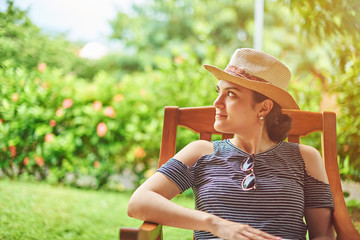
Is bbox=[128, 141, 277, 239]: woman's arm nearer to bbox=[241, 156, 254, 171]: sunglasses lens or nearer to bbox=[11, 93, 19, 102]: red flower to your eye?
bbox=[241, 156, 254, 171]: sunglasses lens

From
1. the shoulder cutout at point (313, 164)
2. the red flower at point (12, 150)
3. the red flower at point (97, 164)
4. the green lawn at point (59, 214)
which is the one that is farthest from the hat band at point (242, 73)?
the red flower at point (97, 164)

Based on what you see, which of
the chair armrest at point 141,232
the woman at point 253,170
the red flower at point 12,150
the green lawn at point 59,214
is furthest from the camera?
the red flower at point 12,150

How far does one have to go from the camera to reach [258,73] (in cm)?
119

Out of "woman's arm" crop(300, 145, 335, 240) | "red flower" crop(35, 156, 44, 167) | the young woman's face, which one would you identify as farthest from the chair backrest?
"red flower" crop(35, 156, 44, 167)

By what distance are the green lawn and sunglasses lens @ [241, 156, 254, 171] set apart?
0.99 meters

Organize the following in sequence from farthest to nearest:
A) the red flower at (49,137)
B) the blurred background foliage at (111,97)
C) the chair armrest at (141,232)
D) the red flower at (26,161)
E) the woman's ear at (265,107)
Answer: the red flower at (49,137), the red flower at (26,161), the blurred background foliage at (111,97), the woman's ear at (265,107), the chair armrest at (141,232)

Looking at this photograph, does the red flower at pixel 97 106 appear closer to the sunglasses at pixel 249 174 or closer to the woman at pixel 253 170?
the woman at pixel 253 170

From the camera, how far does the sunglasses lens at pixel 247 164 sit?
3.90ft

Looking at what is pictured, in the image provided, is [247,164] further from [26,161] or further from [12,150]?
[26,161]

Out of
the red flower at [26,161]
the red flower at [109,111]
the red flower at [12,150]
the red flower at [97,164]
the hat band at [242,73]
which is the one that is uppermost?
the hat band at [242,73]

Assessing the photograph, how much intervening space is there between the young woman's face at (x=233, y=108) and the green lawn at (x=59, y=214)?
1045 mm

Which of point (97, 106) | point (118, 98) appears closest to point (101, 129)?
point (97, 106)

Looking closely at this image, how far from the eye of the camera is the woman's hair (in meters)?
1.28

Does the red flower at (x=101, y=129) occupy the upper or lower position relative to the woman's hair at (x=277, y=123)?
lower
